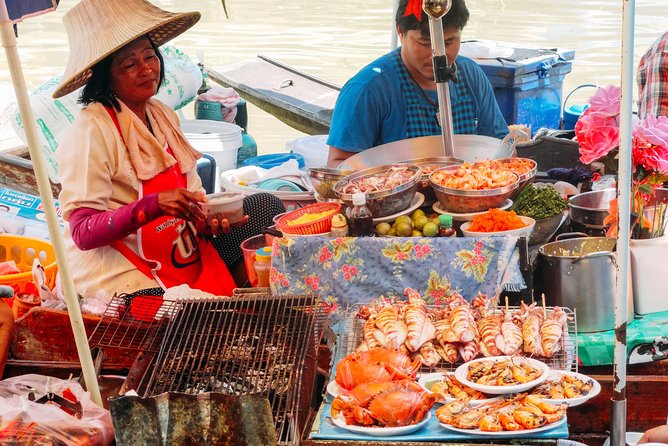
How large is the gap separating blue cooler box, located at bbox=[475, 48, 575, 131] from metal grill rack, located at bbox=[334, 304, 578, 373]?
12.1 ft

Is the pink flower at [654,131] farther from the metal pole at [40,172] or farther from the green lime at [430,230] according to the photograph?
the metal pole at [40,172]

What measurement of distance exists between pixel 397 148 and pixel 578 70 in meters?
7.75

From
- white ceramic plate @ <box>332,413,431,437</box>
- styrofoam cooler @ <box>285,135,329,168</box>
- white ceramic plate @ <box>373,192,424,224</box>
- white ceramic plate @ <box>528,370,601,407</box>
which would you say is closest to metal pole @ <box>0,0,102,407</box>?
white ceramic plate @ <box>332,413,431,437</box>

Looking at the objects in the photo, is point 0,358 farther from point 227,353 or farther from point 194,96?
point 194,96

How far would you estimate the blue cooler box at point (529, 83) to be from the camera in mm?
6695

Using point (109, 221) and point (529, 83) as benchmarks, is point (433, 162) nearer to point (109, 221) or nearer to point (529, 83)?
point (109, 221)

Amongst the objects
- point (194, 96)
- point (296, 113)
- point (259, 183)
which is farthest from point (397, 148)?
point (296, 113)

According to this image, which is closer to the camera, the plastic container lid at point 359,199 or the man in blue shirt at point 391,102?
the plastic container lid at point 359,199

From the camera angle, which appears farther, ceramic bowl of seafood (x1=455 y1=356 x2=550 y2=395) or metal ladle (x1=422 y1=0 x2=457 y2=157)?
metal ladle (x1=422 y1=0 x2=457 y2=157)

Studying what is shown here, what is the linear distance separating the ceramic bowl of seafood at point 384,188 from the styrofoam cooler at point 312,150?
2379mm

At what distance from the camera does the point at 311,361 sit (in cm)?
315

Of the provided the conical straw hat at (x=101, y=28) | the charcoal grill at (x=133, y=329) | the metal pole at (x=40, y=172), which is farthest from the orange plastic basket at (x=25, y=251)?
the metal pole at (x=40, y=172)

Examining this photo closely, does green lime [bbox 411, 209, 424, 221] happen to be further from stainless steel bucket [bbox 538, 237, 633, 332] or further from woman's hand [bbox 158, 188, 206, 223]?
woman's hand [bbox 158, 188, 206, 223]

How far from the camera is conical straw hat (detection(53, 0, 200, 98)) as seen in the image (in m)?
3.78
